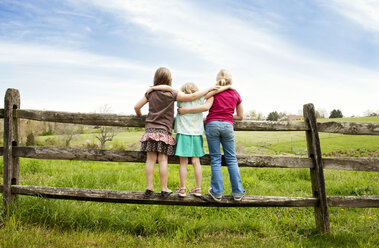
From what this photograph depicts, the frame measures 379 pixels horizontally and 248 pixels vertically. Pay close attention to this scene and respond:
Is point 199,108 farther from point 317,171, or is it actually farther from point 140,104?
point 317,171

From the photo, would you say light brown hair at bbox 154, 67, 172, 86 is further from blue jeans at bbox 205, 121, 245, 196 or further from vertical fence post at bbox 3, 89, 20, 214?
vertical fence post at bbox 3, 89, 20, 214

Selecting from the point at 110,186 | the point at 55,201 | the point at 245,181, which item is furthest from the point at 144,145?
the point at 245,181

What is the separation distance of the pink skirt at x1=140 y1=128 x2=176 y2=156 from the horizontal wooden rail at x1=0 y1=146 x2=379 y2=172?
29cm

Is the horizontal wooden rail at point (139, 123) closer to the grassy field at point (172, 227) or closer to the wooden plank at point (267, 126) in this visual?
the wooden plank at point (267, 126)

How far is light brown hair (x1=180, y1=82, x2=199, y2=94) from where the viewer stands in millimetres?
3832

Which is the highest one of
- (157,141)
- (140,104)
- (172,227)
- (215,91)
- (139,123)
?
(215,91)

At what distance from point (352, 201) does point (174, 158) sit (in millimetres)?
2980

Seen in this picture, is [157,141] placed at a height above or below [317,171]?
above

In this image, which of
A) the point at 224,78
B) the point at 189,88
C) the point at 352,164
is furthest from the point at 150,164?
the point at 352,164

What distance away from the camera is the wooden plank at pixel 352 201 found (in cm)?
425

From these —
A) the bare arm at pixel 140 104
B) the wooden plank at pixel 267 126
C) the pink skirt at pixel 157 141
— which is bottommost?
the pink skirt at pixel 157 141

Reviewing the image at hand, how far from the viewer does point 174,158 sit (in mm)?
3951

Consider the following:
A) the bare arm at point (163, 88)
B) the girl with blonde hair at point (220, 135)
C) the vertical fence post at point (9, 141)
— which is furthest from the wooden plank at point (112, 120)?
the bare arm at point (163, 88)

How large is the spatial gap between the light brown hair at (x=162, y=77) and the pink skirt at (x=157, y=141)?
694 mm
